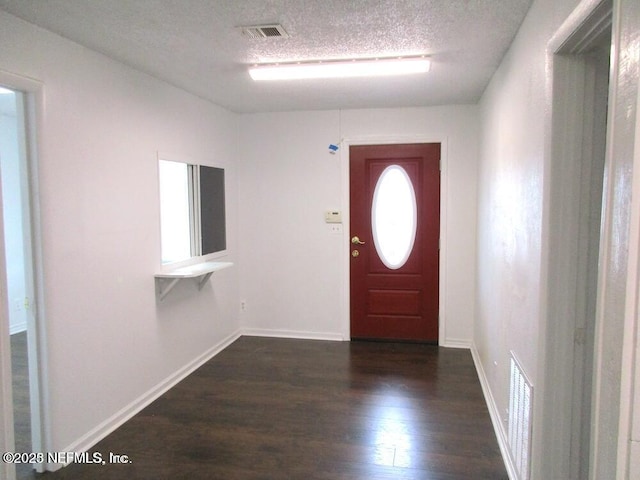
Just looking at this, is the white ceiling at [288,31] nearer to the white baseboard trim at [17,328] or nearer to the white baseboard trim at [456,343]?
the white baseboard trim at [456,343]

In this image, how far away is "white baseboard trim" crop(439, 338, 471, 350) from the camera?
15.2 feet

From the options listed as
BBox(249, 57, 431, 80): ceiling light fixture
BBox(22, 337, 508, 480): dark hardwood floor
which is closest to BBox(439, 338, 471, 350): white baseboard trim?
BBox(22, 337, 508, 480): dark hardwood floor

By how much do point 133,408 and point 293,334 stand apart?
82.3 inches

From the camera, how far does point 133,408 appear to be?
3.18m

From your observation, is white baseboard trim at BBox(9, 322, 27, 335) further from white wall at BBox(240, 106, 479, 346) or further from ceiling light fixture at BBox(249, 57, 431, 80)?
ceiling light fixture at BBox(249, 57, 431, 80)

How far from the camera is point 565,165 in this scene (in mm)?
1745

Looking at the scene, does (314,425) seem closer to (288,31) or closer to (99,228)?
(99,228)

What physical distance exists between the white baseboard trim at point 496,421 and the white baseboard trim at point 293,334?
150 centimetres

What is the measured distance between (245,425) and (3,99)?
3.92 m

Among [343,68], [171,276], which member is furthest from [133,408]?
[343,68]

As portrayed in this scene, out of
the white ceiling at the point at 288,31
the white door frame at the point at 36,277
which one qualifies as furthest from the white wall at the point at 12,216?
the white door frame at the point at 36,277

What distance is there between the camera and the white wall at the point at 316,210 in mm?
4543

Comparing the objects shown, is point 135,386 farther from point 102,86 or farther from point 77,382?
point 102,86

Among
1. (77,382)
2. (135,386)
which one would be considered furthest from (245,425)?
(77,382)
